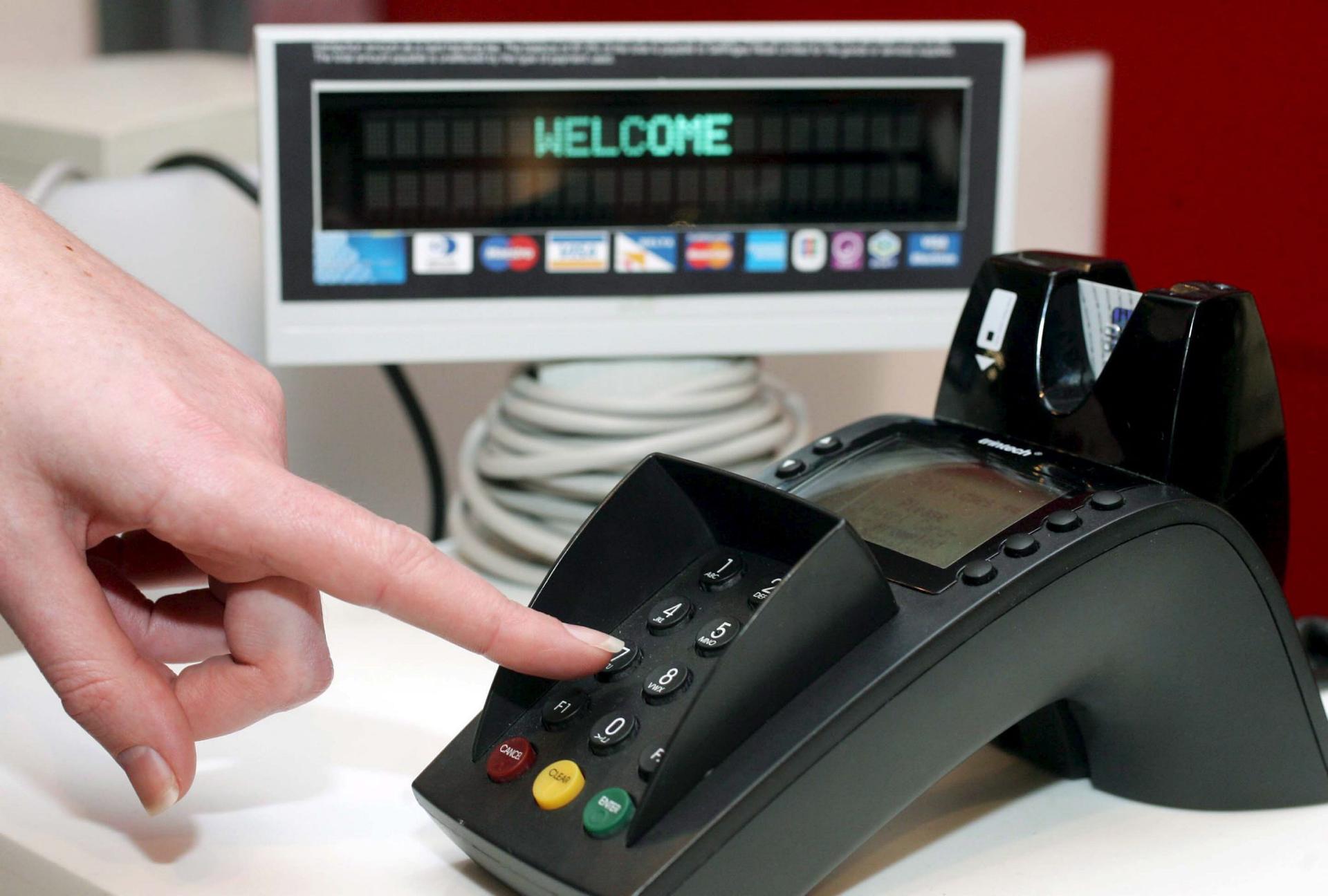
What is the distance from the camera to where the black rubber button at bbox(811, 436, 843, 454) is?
0.47m

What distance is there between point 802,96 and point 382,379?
0.47 m

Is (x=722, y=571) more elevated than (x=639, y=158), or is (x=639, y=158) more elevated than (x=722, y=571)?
(x=639, y=158)

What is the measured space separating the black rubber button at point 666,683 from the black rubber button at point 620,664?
0.01 meters

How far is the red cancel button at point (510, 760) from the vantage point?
0.38 metres

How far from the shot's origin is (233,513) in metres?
0.35

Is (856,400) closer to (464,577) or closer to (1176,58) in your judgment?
(1176,58)

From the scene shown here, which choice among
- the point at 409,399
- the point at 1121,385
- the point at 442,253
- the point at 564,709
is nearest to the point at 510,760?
the point at 564,709

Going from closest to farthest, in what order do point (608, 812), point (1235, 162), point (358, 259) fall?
point (608, 812) < point (358, 259) < point (1235, 162)

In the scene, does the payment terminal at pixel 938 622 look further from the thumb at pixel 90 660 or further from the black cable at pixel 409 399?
the black cable at pixel 409 399

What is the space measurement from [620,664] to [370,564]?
0.08m

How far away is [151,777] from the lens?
37 cm

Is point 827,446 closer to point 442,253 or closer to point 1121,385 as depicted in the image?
point 1121,385

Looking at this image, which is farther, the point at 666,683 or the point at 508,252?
the point at 508,252

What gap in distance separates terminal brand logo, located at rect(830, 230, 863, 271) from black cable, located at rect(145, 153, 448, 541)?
325 millimetres
